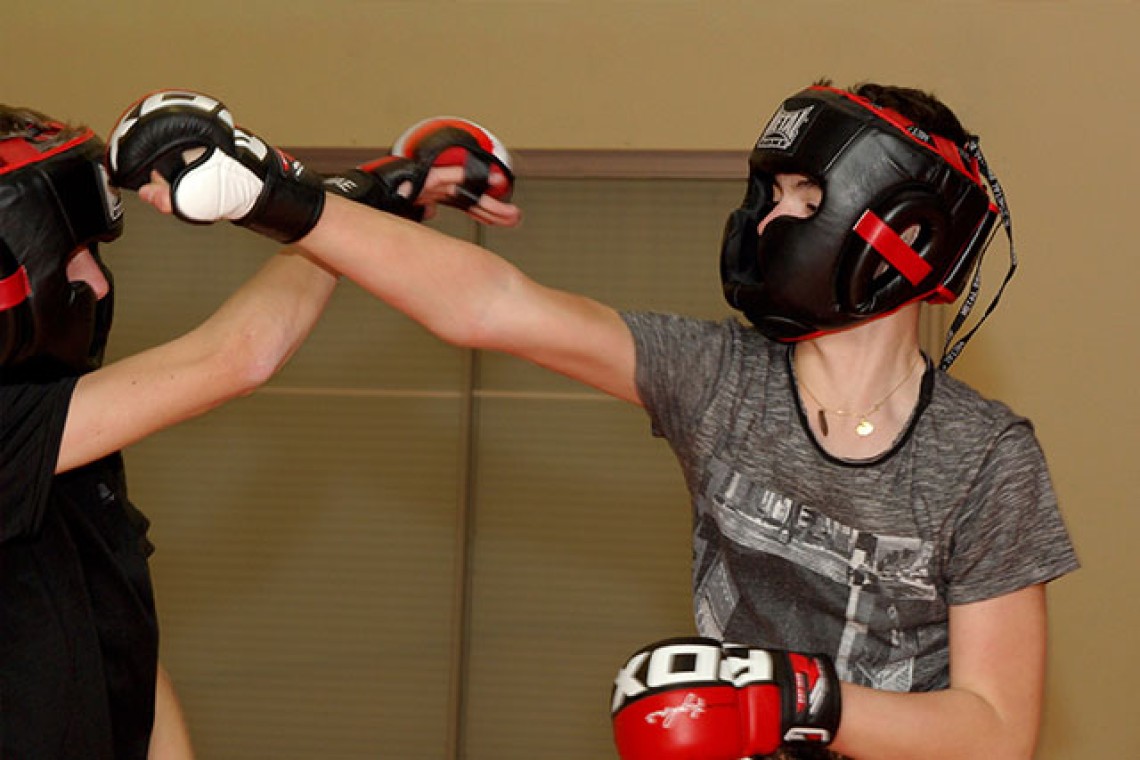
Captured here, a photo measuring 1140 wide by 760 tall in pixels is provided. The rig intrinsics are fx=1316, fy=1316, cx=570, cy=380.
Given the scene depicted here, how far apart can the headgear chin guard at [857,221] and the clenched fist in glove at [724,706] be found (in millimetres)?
514

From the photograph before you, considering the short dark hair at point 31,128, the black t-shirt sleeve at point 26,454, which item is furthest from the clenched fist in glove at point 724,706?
the short dark hair at point 31,128

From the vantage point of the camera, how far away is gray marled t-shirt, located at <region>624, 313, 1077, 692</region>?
1.83 m

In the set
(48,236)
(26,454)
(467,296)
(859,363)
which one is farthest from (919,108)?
(26,454)

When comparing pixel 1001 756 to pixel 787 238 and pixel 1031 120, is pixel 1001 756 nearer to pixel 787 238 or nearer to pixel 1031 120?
pixel 787 238

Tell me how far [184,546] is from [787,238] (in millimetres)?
3216

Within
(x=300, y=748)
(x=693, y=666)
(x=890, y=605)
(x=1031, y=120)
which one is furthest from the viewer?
(x=300, y=748)

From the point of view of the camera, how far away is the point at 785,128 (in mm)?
1939

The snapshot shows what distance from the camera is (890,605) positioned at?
1858 millimetres

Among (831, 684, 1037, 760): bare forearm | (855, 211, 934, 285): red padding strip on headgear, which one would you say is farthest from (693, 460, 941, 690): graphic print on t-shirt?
(855, 211, 934, 285): red padding strip on headgear

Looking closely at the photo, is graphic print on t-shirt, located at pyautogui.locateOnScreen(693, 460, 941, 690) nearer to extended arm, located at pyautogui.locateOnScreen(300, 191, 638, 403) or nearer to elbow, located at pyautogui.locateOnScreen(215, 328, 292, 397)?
extended arm, located at pyautogui.locateOnScreen(300, 191, 638, 403)

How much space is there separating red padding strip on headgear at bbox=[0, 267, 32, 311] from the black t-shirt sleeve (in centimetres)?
16

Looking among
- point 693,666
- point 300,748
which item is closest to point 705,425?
point 693,666

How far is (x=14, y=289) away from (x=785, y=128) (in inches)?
43.8

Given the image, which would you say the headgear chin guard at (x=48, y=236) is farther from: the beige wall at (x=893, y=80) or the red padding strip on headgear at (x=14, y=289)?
the beige wall at (x=893, y=80)
